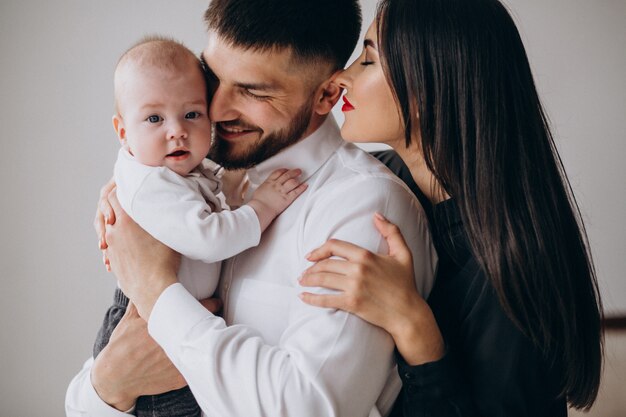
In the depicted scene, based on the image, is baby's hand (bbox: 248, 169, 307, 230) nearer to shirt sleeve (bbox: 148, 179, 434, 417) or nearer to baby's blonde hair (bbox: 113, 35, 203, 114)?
shirt sleeve (bbox: 148, 179, 434, 417)

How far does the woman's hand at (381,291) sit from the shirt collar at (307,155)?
30 cm

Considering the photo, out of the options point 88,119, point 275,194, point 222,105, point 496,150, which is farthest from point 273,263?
point 88,119

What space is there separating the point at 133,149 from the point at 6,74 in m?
1.29

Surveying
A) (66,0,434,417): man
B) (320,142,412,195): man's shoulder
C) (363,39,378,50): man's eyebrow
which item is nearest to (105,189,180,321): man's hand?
(66,0,434,417): man

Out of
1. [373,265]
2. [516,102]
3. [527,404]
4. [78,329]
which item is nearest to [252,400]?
[373,265]

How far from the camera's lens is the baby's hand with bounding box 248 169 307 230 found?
4.44ft

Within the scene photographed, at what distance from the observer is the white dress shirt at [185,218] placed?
1277mm

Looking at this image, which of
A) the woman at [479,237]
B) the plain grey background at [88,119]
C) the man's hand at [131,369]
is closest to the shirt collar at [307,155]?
the woman at [479,237]

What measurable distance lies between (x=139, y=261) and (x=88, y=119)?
127 cm

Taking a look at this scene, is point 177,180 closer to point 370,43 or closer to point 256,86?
point 256,86

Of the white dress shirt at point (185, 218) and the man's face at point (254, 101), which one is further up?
the man's face at point (254, 101)

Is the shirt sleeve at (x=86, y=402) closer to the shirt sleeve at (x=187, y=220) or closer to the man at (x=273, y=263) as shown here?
the man at (x=273, y=263)

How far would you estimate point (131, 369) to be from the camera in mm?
1360

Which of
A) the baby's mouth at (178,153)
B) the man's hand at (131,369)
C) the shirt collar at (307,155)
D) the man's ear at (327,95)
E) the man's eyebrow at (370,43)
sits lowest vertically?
the man's hand at (131,369)
